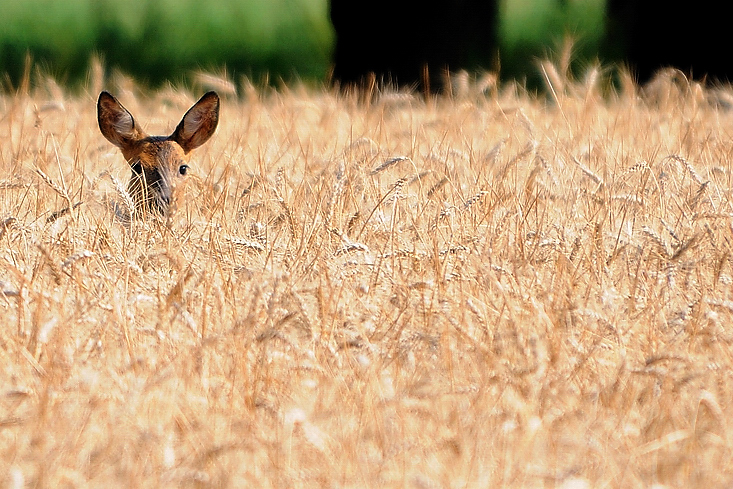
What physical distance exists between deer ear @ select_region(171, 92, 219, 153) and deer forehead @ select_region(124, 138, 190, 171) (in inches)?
2.4

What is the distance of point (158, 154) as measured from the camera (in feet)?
15.7

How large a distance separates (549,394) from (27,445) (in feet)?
3.87

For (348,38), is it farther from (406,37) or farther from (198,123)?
(198,123)

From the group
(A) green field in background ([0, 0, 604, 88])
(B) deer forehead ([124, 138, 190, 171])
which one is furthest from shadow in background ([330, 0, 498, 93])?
(B) deer forehead ([124, 138, 190, 171])

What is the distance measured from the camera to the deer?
15.1 feet

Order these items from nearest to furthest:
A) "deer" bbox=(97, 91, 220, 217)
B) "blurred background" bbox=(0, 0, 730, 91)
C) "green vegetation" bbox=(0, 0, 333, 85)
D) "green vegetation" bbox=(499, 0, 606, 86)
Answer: "deer" bbox=(97, 91, 220, 217), "blurred background" bbox=(0, 0, 730, 91), "green vegetation" bbox=(0, 0, 333, 85), "green vegetation" bbox=(499, 0, 606, 86)

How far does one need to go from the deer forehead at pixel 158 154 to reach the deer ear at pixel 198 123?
62 millimetres

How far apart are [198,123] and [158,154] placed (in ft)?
0.93

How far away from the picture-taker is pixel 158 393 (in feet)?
8.29

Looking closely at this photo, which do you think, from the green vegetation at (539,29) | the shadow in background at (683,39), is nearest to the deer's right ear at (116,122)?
the shadow in background at (683,39)

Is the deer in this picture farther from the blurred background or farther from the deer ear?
the blurred background

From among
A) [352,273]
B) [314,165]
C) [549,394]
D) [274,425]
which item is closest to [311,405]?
[274,425]

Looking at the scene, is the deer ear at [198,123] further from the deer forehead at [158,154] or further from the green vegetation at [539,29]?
the green vegetation at [539,29]

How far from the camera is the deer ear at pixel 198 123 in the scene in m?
4.91
